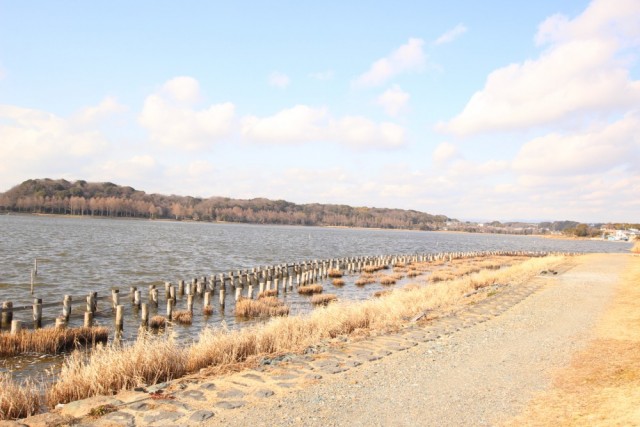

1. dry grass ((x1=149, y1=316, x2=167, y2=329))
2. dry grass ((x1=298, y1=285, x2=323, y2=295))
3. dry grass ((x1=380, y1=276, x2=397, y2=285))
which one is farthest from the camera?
dry grass ((x1=380, y1=276, x2=397, y2=285))

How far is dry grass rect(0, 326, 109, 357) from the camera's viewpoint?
12.4 metres

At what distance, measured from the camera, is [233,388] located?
25.1ft

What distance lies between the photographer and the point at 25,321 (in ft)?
54.7

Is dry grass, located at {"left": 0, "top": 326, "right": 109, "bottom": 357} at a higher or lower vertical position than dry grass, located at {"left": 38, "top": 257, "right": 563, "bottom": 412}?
lower

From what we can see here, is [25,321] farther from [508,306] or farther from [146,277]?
[508,306]

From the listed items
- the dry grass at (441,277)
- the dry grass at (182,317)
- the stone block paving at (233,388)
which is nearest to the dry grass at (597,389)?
the stone block paving at (233,388)

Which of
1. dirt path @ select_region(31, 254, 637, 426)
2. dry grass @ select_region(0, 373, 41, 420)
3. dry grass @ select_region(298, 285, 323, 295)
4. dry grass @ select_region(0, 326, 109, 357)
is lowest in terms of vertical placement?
dry grass @ select_region(298, 285, 323, 295)

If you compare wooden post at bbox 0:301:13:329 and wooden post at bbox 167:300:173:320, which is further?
wooden post at bbox 167:300:173:320

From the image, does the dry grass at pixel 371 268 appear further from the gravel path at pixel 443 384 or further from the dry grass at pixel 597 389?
the dry grass at pixel 597 389

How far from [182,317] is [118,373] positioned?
10246 millimetres

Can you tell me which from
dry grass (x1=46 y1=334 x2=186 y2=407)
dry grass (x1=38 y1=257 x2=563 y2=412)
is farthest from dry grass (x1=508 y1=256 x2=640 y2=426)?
dry grass (x1=46 y1=334 x2=186 y2=407)

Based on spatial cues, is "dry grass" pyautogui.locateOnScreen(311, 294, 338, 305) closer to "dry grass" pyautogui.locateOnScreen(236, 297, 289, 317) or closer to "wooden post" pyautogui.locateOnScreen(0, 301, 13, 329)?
"dry grass" pyautogui.locateOnScreen(236, 297, 289, 317)

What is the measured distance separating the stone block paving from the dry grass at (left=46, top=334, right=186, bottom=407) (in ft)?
1.86

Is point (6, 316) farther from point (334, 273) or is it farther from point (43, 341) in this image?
point (334, 273)
